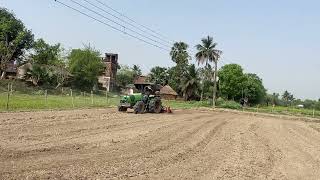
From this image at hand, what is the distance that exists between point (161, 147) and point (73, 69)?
229 ft

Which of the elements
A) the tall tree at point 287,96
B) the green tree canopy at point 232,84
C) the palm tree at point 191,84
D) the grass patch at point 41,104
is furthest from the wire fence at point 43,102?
the tall tree at point 287,96

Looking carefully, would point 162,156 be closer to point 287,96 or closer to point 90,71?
point 90,71

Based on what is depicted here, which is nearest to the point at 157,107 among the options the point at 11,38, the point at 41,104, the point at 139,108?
the point at 139,108

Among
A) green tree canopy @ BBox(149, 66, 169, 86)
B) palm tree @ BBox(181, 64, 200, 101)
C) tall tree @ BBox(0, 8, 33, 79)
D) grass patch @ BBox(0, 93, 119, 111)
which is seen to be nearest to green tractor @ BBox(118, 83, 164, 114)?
grass patch @ BBox(0, 93, 119, 111)

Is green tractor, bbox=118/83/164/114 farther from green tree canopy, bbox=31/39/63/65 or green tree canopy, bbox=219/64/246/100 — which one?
green tree canopy, bbox=219/64/246/100

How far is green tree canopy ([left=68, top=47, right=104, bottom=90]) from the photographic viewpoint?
8206 centimetres

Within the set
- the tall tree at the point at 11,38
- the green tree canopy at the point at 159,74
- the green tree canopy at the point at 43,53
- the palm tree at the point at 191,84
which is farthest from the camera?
the green tree canopy at the point at 159,74

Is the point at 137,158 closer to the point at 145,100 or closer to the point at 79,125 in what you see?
the point at 79,125

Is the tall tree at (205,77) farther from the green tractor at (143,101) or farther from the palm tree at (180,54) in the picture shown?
the green tractor at (143,101)

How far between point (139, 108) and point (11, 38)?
50.8 metres

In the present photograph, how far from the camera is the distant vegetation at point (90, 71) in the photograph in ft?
232

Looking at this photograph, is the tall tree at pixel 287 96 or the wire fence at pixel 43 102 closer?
the wire fence at pixel 43 102

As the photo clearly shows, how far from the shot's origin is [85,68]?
269ft

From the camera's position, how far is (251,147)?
16.5m
